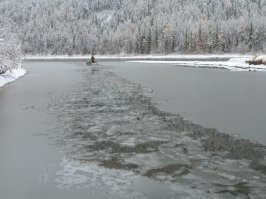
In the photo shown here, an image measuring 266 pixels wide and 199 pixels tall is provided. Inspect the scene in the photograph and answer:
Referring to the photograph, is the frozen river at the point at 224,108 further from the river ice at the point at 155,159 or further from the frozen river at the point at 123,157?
the river ice at the point at 155,159

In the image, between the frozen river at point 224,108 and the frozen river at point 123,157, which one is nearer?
the frozen river at point 123,157

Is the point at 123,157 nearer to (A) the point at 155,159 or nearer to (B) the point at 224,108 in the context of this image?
(A) the point at 155,159

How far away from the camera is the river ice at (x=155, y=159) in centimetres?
1025

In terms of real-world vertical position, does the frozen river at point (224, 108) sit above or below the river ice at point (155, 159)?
above

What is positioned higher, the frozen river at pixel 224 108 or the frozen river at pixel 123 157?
the frozen river at pixel 224 108

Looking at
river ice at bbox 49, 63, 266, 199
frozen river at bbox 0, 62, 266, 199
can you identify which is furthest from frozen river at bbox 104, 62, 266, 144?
river ice at bbox 49, 63, 266, 199

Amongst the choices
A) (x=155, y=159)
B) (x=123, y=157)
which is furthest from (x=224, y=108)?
(x=123, y=157)

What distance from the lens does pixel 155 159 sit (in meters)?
12.8

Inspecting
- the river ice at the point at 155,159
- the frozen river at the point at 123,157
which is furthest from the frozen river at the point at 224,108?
the river ice at the point at 155,159

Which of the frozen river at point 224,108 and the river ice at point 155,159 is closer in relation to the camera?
the river ice at point 155,159

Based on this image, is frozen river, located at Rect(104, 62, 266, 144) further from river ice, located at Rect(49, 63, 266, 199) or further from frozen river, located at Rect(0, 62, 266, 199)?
river ice, located at Rect(49, 63, 266, 199)

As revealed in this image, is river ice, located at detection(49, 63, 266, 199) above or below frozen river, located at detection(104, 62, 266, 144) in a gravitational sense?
below

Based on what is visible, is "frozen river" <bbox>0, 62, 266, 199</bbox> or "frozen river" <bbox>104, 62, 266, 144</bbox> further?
"frozen river" <bbox>104, 62, 266, 144</bbox>

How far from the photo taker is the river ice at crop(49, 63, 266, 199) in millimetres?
10249
